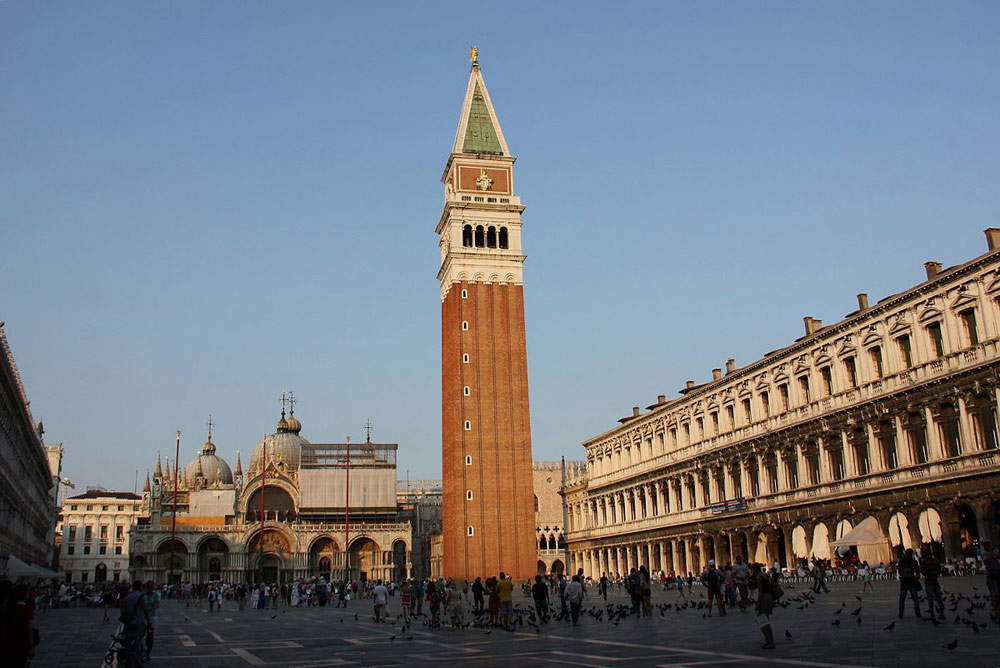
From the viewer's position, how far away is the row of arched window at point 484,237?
73.8 m

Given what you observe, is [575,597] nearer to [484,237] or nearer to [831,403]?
[831,403]

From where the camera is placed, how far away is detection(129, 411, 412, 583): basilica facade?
89812 mm

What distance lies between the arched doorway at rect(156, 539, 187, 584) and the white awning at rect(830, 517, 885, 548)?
69083mm

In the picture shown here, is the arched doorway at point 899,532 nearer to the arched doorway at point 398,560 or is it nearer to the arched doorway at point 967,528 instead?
the arched doorway at point 967,528

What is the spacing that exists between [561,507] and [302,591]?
4602 centimetres

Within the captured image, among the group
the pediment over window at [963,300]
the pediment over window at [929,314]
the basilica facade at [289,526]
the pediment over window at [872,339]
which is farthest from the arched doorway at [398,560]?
the pediment over window at [963,300]

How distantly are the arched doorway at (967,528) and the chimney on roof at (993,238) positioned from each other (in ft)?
36.3

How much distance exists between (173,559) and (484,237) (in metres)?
46.1

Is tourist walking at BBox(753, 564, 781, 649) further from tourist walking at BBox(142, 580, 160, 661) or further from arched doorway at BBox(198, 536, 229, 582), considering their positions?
arched doorway at BBox(198, 536, 229, 582)

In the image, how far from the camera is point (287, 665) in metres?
17.3

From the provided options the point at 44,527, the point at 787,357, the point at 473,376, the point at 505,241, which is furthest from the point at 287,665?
the point at 44,527

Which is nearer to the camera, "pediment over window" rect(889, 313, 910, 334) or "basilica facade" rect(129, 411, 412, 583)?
"pediment over window" rect(889, 313, 910, 334)

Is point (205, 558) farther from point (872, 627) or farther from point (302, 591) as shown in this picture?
point (872, 627)

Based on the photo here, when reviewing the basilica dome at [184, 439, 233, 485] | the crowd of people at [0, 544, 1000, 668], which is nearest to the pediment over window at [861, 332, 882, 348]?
the crowd of people at [0, 544, 1000, 668]
